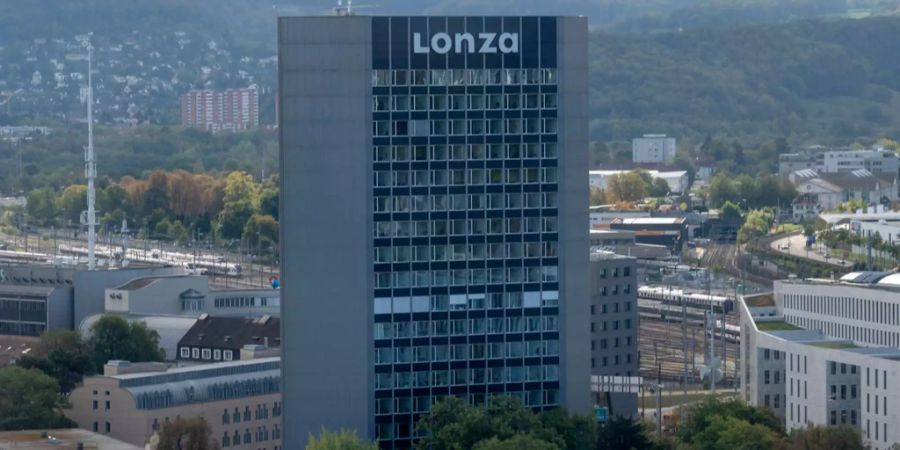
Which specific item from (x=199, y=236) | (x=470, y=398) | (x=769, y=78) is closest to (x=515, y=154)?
(x=470, y=398)

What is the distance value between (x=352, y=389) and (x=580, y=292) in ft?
11.3

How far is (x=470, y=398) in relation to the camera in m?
36.1

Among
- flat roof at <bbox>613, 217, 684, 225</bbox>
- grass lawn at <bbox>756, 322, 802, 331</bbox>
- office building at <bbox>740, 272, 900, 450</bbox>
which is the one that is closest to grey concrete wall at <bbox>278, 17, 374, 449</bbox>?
office building at <bbox>740, 272, 900, 450</bbox>

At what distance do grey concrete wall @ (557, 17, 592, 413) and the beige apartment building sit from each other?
6.75m

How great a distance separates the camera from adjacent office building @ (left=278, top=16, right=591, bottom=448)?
1393 inches

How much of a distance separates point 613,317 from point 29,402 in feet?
46.4

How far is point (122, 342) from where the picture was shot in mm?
49719

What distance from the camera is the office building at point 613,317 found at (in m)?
51.6

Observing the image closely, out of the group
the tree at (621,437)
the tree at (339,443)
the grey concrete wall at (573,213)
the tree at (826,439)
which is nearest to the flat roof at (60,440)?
the tree at (339,443)

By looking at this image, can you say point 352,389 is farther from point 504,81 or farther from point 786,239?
point 786,239

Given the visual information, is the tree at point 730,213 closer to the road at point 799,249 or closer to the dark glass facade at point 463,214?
the road at point 799,249

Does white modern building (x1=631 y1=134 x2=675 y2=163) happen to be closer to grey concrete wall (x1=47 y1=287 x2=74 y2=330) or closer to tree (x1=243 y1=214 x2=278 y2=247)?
tree (x1=243 y1=214 x2=278 y2=247)

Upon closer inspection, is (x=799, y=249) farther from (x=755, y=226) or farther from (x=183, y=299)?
(x=183, y=299)

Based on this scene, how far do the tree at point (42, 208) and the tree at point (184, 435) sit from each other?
72.3 meters
